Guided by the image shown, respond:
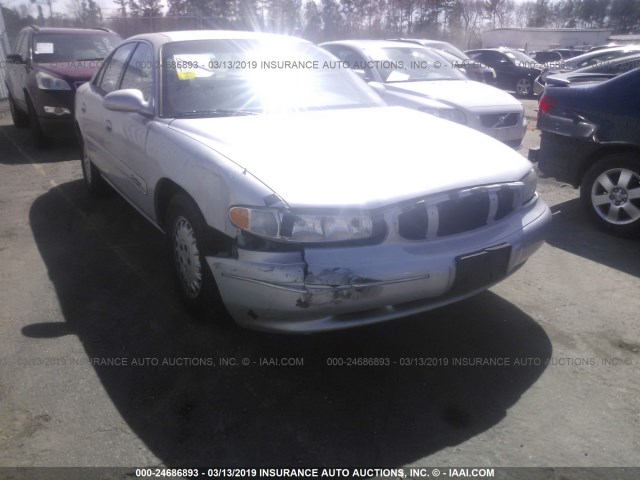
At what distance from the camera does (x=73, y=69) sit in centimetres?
798

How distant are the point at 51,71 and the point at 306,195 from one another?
6872mm

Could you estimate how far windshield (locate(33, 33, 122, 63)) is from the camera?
8359 millimetres

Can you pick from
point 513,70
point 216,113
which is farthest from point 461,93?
point 513,70

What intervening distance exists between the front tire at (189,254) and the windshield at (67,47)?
6.53m

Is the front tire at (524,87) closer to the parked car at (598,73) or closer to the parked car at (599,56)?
the parked car at (599,56)

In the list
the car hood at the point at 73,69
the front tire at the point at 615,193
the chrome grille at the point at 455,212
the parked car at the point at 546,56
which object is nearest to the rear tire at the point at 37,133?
the car hood at the point at 73,69

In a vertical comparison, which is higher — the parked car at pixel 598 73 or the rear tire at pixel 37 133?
the parked car at pixel 598 73

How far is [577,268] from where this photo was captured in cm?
400

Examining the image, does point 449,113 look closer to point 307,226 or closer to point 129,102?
point 129,102

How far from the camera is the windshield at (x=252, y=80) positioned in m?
3.56

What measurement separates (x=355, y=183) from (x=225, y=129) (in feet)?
3.28

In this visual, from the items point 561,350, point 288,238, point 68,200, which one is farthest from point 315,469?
point 68,200

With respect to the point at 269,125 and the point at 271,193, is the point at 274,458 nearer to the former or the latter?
the point at 271,193

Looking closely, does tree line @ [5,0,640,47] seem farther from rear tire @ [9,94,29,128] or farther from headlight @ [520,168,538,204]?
headlight @ [520,168,538,204]
